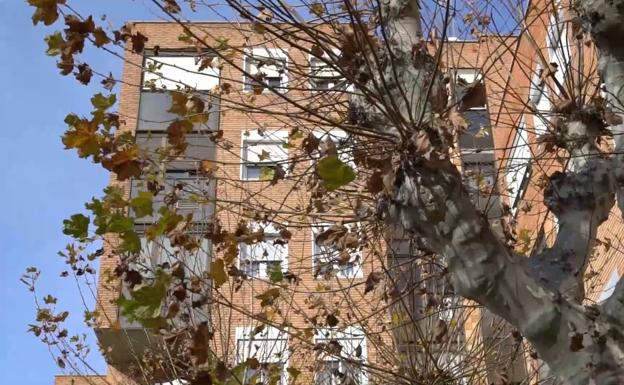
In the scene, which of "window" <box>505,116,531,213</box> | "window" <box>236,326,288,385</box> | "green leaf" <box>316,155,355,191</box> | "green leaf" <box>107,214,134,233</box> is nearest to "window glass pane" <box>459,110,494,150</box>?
"window" <box>505,116,531,213</box>

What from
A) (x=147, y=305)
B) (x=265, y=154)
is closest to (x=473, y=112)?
(x=265, y=154)

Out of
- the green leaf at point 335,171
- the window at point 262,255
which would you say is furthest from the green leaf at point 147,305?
the window at point 262,255

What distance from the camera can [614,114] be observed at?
220 inches

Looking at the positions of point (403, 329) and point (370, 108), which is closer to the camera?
point (370, 108)

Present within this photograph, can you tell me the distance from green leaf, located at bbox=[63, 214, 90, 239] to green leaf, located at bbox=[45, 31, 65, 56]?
1.13 meters

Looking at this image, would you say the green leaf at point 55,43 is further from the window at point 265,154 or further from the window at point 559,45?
the window at point 559,45

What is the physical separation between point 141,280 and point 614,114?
10.8ft

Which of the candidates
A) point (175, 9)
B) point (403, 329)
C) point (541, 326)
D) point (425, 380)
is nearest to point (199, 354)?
point (541, 326)

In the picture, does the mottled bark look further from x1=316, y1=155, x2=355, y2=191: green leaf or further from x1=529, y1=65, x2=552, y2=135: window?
x1=529, y1=65, x2=552, y2=135: window

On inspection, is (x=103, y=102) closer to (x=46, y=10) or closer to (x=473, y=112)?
(x=46, y=10)

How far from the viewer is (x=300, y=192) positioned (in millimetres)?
11578

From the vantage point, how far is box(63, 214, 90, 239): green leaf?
3.97 meters

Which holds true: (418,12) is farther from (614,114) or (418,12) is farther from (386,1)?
(614,114)

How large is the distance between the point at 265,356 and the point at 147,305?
5.36 metres
